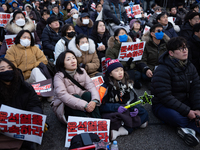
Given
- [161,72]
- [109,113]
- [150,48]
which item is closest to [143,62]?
[150,48]

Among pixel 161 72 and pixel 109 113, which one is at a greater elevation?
pixel 161 72

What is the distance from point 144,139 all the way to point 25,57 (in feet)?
10.1

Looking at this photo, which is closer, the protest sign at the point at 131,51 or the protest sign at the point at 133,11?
the protest sign at the point at 131,51

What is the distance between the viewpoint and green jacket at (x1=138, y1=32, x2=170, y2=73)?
15.1ft

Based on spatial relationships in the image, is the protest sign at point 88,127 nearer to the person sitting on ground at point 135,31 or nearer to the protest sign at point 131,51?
the protest sign at point 131,51

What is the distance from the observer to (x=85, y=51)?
439 centimetres

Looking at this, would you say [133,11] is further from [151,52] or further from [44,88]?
[44,88]

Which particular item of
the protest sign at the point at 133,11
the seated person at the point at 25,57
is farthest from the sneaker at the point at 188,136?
the protest sign at the point at 133,11

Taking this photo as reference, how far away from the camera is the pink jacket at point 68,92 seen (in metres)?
2.91

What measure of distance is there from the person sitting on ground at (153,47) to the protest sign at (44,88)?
2195 millimetres

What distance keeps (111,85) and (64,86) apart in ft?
2.58

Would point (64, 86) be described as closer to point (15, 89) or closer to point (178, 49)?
point (15, 89)

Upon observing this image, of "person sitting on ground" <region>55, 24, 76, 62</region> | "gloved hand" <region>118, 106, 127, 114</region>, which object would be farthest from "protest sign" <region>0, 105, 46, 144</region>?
"person sitting on ground" <region>55, 24, 76, 62</region>

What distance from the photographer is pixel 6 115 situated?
8.28 feet
